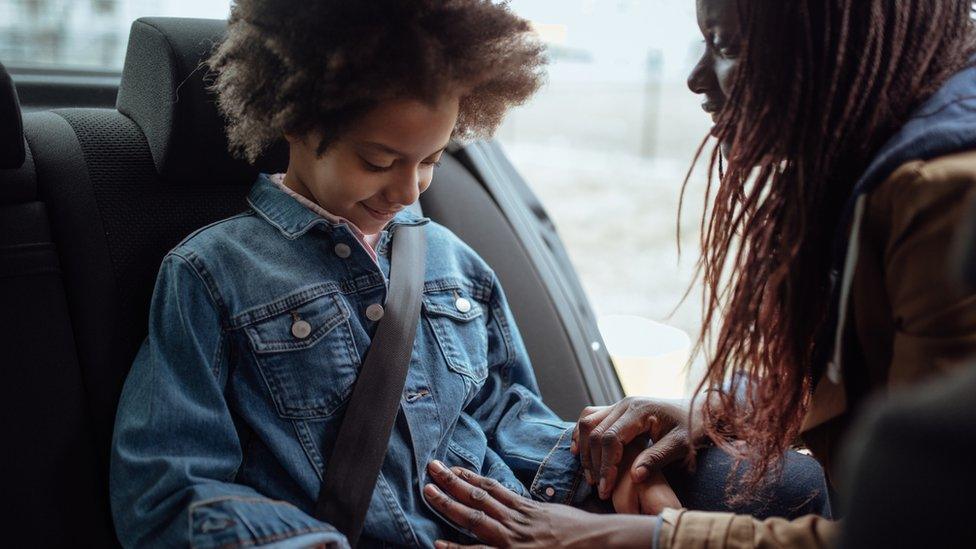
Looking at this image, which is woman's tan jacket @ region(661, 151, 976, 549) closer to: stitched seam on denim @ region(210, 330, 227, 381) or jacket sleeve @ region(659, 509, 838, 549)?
jacket sleeve @ region(659, 509, 838, 549)

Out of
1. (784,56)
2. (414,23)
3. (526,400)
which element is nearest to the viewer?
(784,56)

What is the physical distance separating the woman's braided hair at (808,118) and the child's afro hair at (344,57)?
1.01 feet

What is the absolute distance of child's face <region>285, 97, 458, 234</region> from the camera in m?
1.06

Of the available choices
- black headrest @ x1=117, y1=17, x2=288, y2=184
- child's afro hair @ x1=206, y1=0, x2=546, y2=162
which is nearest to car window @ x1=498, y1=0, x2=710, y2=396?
child's afro hair @ x1=206, y1=0, x2=546, y2=162

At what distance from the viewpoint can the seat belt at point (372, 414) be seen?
3.54ft

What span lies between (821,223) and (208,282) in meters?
0.71

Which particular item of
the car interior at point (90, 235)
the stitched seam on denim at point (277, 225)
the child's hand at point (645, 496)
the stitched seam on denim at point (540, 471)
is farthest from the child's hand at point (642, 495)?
the car interior at point (90, 235)

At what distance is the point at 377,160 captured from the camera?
3.55 ft

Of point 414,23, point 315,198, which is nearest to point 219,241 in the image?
point 315,198

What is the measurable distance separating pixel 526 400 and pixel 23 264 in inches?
28.0

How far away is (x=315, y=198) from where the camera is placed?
1185 millimetres

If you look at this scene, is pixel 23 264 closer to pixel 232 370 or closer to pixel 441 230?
pixel 232 370

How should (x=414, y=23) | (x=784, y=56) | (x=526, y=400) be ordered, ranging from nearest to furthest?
1. (x=784, y=56)
2. (x=414, y=23)
3. (x=526, y=400)

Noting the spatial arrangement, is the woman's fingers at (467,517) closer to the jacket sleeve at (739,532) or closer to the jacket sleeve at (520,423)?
the jacket sleeve at (520,423)
